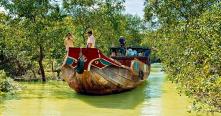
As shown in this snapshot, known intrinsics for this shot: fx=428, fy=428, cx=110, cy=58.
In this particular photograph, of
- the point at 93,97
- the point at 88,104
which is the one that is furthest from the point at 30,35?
the point at 88,104

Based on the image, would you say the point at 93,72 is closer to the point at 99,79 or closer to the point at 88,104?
the point at 99,79

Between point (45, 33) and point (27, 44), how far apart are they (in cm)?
121

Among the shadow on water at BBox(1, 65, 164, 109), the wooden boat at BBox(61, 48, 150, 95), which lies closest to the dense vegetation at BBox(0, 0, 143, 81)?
the shadow on water at BBox(1, 65, 164, 109)

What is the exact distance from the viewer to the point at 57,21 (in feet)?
77.5

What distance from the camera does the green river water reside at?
1230cm

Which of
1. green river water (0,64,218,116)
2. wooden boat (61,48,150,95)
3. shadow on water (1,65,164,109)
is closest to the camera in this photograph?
green river water (0,64,218,116)

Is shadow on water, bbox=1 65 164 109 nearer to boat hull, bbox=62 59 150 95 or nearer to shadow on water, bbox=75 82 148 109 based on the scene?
shadow on water, bbox=75 82 148 109

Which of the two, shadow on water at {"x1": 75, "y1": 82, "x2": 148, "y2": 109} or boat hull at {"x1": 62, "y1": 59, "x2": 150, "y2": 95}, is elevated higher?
boat hull at {"x1": 62, "y1": 59, "x2": 150, "y2": 95}

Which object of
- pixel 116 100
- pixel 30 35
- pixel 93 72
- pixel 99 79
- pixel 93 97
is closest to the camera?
pixel 116 100

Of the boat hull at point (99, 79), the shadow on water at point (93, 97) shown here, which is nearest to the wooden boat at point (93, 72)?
the boat hull at point (99, 79)

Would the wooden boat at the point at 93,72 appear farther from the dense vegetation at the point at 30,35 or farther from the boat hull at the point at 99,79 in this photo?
the dense vegetation at the point at 30,35

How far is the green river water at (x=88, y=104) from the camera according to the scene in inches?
484

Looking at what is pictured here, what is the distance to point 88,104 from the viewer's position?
14.3m

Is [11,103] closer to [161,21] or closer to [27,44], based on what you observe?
[27,44]
